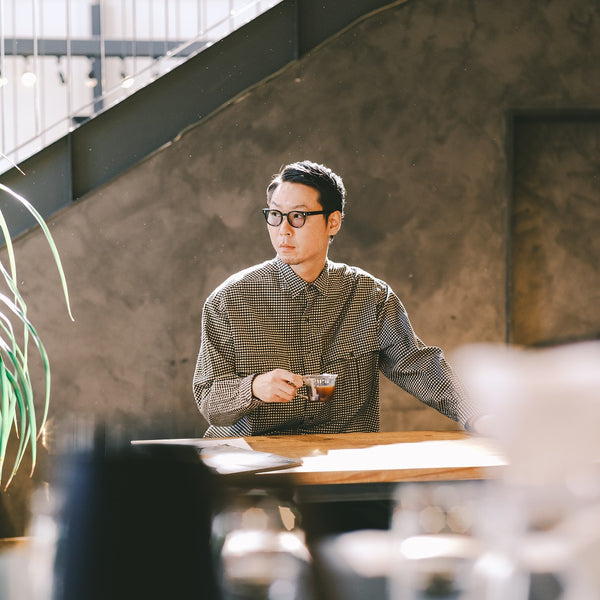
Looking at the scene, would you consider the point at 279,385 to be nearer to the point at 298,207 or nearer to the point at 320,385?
the point at 320,385

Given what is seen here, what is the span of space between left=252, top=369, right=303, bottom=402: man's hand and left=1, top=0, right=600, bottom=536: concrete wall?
83.1 inches

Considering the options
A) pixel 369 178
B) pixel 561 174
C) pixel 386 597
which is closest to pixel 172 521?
pixel 386 597

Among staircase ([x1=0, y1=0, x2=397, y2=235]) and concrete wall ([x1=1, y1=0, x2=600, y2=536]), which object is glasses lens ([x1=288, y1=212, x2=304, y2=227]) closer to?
concrete wall ([x1=1, y1=0, x2=600, y2=536])

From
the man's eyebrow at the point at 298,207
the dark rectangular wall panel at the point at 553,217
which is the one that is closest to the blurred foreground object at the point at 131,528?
the man's eyebrow at the point at 298,207

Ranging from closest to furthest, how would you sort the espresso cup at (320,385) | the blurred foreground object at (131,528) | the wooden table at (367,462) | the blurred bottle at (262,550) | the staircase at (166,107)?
the blurred foreground object at (131,528) → the blurred bottle at (262,550) → the wooden table at (367,462) → the espresso cup at (320,385) → the staircase at (166,107)

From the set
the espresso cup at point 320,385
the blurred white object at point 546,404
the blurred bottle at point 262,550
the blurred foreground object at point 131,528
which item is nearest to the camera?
the blurred white object at point 546,404

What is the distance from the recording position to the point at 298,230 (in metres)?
2.49

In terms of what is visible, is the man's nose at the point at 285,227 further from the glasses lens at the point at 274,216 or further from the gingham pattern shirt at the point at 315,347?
the gingham pattern shirt at the point at 315,347

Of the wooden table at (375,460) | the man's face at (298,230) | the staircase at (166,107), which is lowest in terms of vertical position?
the wooden table at (375,460)

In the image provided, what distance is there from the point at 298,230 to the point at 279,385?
635 mm

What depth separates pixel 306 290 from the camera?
8.32 ft

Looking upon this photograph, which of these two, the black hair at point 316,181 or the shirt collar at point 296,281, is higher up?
the black hair at point 316,181

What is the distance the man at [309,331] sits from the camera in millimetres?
2391

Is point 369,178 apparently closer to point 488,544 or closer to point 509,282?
point 509,282
